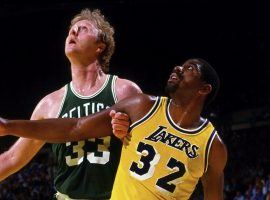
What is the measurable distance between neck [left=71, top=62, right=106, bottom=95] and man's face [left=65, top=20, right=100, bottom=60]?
0.29 feet

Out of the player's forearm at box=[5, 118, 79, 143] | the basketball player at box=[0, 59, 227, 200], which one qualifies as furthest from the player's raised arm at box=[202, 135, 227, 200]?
the player's forearm at box=[5, 118, 79, 143]

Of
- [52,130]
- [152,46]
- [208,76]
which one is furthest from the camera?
[152,46]

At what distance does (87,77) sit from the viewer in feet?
10.6

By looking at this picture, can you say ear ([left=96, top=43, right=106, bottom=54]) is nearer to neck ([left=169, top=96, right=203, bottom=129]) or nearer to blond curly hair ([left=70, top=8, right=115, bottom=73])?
blond curly hair ([left=70, top=8, right=115, bottom=73])

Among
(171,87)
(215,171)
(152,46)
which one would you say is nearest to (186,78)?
(171,87)

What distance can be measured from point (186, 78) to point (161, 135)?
0.34m

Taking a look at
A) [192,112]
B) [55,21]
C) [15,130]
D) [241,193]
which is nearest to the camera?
[15,130]

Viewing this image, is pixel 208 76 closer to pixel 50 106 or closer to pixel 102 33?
pixel 102 33

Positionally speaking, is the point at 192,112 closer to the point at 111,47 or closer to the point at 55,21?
the point at 111,47

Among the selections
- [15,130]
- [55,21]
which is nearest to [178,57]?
[55,21]

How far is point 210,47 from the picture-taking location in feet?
49.2

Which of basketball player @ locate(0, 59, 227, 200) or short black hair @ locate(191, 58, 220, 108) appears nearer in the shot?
basketball player @ locate(0, 59, 227, 200)

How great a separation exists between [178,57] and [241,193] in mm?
5423

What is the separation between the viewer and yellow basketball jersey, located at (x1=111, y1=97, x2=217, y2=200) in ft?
9.00
